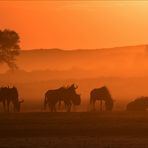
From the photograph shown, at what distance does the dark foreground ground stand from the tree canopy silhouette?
161 ft

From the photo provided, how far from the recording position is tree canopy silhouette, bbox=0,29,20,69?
98562mm

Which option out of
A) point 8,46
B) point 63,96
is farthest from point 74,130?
point 8,46

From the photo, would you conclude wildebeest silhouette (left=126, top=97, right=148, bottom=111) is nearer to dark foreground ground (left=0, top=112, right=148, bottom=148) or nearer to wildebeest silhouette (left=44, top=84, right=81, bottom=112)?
wildebeest silhouette (left=44, top=84, right=81, bottom=112)

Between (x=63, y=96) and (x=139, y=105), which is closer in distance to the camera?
(x=139, y=105)

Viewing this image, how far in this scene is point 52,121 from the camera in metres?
44.8

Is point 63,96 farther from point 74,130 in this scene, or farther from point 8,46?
point 8,46

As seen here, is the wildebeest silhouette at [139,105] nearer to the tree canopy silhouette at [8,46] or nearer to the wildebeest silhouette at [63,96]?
the wildebeest silhouette at [63,96]

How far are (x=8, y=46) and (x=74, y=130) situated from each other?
59090 millimetres

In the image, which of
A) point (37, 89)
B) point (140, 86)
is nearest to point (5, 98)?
point (37, 89)

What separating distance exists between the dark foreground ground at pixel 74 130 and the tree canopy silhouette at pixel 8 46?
49185mm

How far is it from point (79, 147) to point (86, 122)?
11.8 m

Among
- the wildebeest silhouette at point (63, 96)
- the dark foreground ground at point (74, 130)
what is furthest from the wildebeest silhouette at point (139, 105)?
the dark foreground ground at point (74, 130)

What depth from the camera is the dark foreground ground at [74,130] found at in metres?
33.9

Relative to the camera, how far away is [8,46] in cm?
9856
